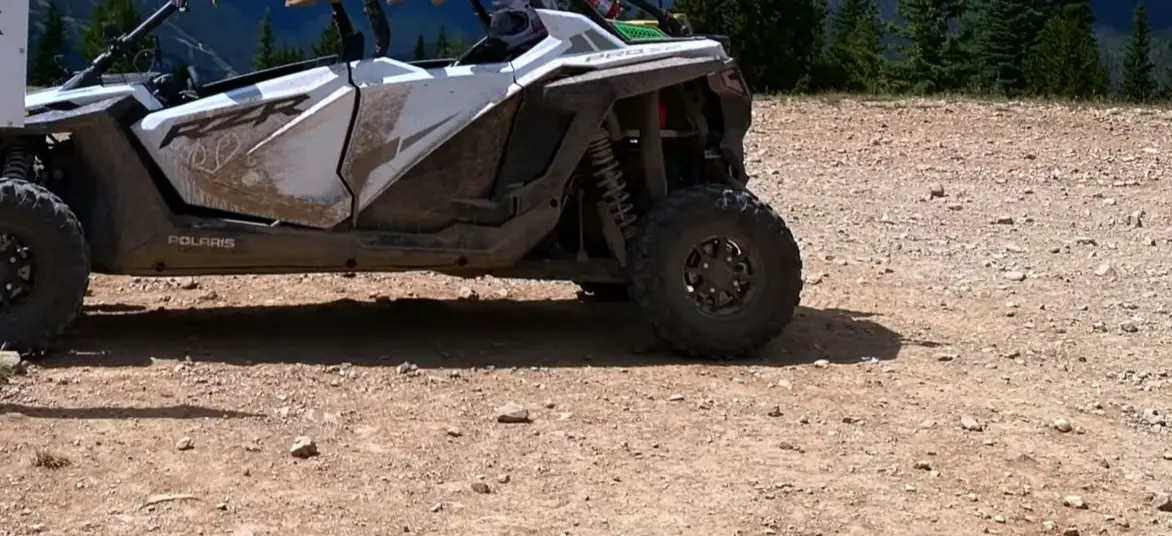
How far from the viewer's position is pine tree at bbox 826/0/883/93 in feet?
216

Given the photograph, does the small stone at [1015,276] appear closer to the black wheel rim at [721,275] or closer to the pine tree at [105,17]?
the black wheel rim at [721,275]

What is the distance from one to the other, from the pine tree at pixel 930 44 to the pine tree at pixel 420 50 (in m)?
56.9

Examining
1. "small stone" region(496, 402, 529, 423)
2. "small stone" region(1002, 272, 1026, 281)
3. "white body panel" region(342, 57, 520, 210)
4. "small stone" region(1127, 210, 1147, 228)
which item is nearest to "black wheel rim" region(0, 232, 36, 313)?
"white body panel" region(342, 57, 520, 210)

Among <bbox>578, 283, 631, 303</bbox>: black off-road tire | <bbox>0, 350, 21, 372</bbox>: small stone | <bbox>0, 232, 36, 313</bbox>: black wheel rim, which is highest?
<bbox>0, 232, 36, 313</bbox>: black wheel rim

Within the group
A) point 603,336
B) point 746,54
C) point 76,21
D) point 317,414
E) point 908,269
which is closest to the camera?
point 317,414

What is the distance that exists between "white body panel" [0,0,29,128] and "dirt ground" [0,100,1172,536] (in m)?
1.03

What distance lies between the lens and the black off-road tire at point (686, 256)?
297 inches

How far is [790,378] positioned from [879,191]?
600 centimetres

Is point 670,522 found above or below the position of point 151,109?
below

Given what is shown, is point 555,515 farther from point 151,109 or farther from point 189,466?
point 151,109

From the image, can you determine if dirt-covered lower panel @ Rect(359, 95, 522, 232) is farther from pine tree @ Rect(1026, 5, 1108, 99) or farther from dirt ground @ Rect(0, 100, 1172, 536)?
pine tree @ Rect(1026, 5, 1108, 99)

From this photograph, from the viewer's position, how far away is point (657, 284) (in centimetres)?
754

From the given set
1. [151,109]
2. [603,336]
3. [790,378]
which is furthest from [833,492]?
[151,109]

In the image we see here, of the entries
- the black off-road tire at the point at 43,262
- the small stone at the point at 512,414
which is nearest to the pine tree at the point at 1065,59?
the black off-road tire at the point at 43,262
